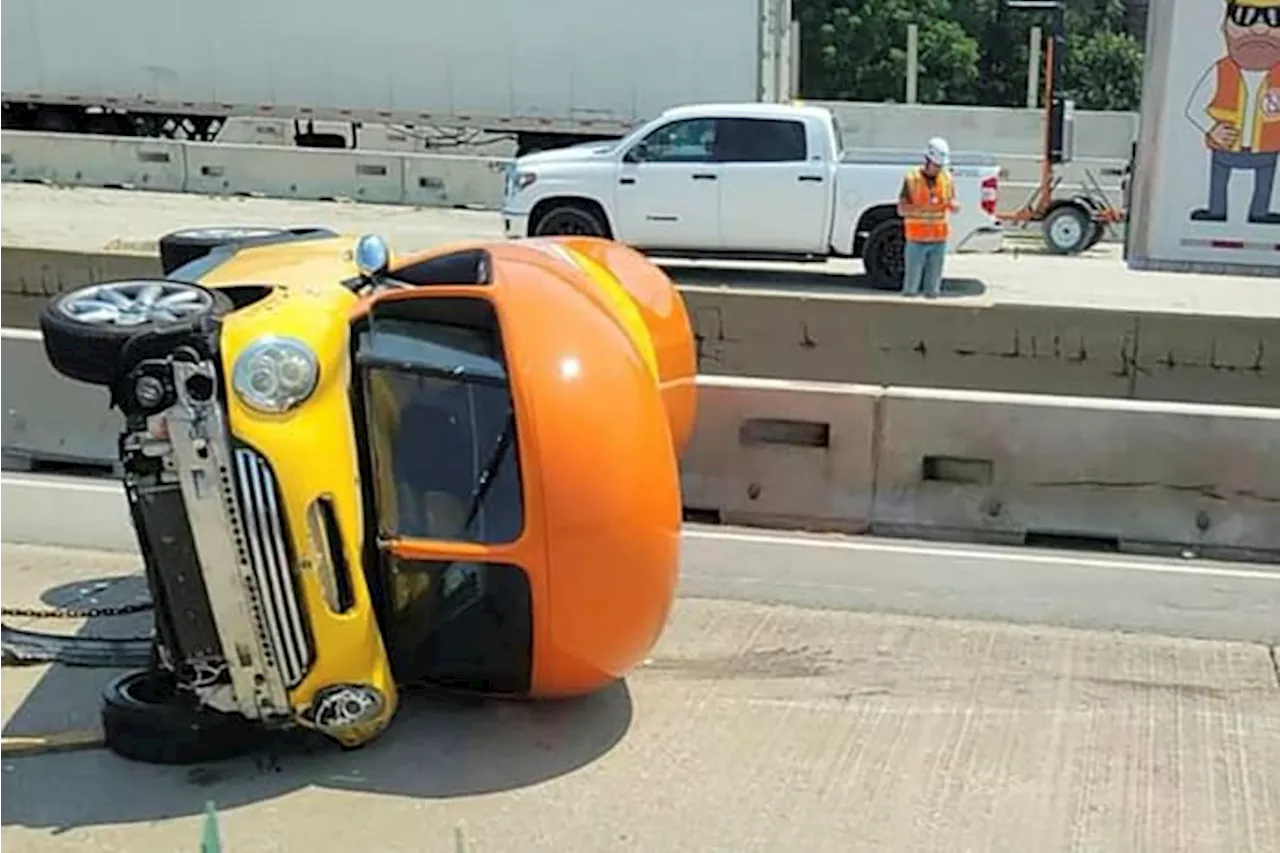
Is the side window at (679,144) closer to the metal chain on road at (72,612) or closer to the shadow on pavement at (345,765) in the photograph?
the metal chain on road at (72,612)

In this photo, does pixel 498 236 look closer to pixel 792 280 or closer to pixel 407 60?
pixel 792 280

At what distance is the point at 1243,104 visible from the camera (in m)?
8.26

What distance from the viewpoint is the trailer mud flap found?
19.3 feet

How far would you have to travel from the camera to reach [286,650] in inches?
186

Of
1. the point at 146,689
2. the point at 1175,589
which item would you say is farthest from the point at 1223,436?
the point at 146,689

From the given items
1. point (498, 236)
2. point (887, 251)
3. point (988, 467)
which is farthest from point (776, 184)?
point (988, 467)

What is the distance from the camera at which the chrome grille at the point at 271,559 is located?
4.57 metres

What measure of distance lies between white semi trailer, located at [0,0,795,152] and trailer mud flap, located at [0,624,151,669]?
2034cm

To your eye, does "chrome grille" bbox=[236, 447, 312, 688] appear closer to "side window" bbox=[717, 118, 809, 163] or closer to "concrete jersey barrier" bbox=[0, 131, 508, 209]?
"side window" bbox=[717, 118, 809, 163]

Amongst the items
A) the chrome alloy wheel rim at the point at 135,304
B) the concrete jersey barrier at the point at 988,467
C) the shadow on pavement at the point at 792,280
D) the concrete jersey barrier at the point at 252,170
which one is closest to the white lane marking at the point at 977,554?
the concrete jersey barrier at the point at 988,467

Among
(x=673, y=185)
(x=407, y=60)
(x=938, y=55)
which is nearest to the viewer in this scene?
(x=673, y=185)

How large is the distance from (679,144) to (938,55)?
4199cm

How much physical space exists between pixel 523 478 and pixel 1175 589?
2990mm

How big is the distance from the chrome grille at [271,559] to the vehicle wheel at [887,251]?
1292 centimetres
